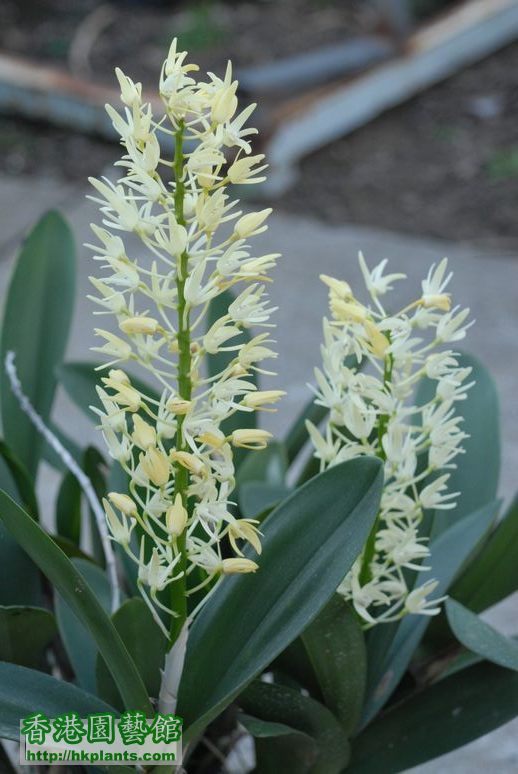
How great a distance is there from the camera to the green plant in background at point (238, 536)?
79 centimetres

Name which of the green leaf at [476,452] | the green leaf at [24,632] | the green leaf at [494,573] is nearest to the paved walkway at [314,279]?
the green leaf at [476,452]

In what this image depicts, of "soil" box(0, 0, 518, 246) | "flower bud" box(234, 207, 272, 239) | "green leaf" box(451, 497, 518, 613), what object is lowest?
"green leaf" box(451, 497, 518, 613)

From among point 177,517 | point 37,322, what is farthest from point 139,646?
point 37,322

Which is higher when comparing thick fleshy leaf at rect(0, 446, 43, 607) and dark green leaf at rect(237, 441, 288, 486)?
dark green leaf at rect(237, 441, 288, 486)

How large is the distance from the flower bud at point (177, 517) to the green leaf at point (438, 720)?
38cm

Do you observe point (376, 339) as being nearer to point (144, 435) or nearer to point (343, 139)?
point (144, 435)

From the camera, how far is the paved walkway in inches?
103

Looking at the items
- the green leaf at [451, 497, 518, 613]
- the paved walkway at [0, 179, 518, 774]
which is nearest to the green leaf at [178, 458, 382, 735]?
the green leaf at [451, 497, 518, 613]

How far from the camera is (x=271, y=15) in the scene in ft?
14.4

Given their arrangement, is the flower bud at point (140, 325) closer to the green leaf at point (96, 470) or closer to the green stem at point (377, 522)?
the green stem at point (377, 522)

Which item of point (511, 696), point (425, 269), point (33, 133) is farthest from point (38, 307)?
point (33, 133)

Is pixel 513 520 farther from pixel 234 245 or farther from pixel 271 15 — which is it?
pixel 271 15

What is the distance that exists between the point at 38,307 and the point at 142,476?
56cm

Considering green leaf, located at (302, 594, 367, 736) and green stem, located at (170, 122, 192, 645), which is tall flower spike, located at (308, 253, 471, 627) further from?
green stem, located at (170, 122, 192, 645)
